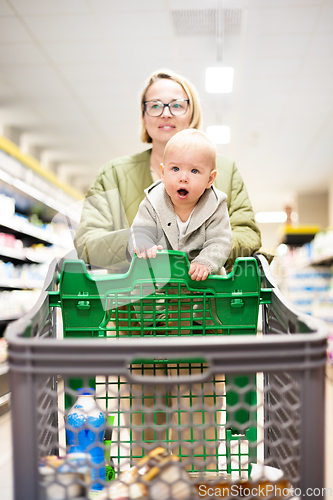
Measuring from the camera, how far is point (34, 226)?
5516 millimetres

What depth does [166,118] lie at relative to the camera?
125 cm

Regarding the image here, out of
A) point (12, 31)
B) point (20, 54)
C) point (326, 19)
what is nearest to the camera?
point (326, 19)

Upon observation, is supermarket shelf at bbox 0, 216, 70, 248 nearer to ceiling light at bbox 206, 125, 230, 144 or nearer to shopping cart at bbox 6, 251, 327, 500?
ceiling light at bbox 206, 125, 230, 144

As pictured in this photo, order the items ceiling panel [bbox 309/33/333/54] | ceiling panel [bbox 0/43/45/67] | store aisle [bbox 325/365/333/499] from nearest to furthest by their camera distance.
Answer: store aisle [bbox 325/365/333/499]
ceiling panel [bbox 309/33/333/54]
ceiling panel [bbox 0/43/45/67]

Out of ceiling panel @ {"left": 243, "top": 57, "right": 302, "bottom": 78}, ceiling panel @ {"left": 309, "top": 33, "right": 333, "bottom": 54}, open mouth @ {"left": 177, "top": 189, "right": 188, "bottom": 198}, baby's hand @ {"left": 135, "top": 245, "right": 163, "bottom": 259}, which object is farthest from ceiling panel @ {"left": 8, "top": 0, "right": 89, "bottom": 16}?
baby's hand @ {"left": 135, "top": 245, "right": 163, "bottom": 259}

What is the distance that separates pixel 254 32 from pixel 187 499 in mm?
4225

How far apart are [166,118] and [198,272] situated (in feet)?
1.76

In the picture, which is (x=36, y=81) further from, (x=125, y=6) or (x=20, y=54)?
(x=125, y=6)

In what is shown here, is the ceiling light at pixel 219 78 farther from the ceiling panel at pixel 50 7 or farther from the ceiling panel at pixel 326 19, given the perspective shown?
the ceiling panel at pixel 50 7

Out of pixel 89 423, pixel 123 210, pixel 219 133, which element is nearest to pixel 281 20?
pixel 219 133

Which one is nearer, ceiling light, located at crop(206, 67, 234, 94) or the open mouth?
the open mouth

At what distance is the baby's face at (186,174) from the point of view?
3.28 feet

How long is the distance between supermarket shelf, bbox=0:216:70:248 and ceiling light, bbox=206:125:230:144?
2.67 m

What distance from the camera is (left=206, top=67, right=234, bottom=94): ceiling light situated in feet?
14.6
